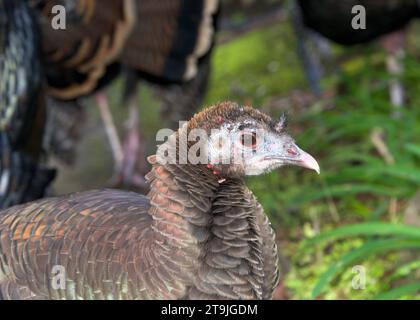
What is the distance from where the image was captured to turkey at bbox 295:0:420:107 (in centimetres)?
431

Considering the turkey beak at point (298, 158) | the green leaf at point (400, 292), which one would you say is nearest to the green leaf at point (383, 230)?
the green leaf at point (400, 292)

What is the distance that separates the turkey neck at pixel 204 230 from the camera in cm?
199

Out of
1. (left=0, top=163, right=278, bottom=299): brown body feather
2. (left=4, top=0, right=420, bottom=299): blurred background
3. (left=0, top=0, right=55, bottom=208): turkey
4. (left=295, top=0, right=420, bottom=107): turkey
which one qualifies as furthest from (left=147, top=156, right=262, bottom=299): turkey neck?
(left=295, top=0, right=420, bottom=107): turkey

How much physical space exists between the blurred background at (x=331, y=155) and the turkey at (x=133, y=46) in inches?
8.3

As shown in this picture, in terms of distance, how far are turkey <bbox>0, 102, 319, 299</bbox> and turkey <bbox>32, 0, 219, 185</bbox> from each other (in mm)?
1892

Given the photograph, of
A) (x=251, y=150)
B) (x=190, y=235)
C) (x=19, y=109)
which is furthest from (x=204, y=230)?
(x=19, y=109)

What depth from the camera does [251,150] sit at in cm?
200

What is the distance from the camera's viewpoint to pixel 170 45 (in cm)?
420

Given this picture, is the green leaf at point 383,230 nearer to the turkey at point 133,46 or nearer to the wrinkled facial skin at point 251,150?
the wrinkled facial skin at point 251,150

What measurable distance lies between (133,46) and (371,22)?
1.34 m

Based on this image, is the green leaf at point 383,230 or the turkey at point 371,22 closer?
the green leaf at point 383,230

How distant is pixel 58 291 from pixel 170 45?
2.36 m

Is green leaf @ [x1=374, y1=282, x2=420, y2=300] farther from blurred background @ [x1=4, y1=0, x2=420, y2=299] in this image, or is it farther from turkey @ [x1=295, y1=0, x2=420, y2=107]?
turkey @ [x1=295, y1=0, x2=420, y2=107]
